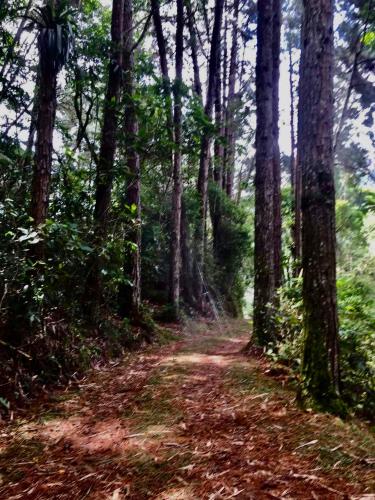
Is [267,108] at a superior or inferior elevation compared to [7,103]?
inferior

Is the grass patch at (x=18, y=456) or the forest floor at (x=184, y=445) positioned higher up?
the forest floor at (x=184, y=445)

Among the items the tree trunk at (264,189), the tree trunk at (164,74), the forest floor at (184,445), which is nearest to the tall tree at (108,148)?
the tree trunk at (164,74)

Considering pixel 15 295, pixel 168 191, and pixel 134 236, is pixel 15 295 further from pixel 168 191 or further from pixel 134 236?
pixel 168 191

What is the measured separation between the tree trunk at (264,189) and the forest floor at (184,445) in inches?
75.9

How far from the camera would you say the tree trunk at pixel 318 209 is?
13.5ft

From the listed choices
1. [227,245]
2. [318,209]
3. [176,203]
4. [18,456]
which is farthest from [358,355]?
[227,245]

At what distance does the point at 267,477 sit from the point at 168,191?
42.7ft

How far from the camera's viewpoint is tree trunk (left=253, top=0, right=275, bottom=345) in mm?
7293

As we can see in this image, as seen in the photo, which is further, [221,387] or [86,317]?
[86,317]

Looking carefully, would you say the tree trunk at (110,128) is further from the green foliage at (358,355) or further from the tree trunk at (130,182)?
the green foliage at (358,355)

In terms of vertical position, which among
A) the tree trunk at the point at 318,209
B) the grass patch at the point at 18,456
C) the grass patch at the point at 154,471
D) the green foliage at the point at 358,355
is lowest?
the grass patch at the point at 18,456

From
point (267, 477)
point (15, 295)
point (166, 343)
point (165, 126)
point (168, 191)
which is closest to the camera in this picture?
point (267, 477)

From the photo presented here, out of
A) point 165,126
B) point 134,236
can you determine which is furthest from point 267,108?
point 134,236

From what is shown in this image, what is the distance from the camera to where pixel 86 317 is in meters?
7.50
